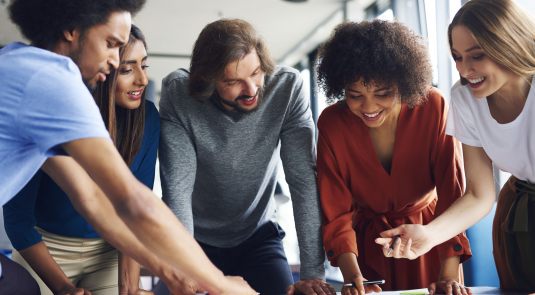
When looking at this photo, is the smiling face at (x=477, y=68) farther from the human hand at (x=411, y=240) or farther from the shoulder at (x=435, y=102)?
the human hand at (x=411, y=240)

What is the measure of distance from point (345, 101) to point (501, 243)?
0.69m

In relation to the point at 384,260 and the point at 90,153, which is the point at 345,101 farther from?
the point at 90,153

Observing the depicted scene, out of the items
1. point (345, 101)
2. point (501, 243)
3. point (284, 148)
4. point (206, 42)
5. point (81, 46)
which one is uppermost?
point (206, 42)

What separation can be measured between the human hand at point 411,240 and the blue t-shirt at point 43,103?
0.94 metres

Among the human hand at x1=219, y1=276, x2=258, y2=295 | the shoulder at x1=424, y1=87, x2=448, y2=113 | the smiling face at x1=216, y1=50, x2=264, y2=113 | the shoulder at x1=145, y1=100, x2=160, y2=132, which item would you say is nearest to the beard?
the smiling face at x1=216, y1=50, x2=264, y2=113

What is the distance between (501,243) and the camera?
1359 mm

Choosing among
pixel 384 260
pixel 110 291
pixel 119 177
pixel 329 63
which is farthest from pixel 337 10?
pixel 119 177

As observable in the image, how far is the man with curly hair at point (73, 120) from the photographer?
74 centimetres

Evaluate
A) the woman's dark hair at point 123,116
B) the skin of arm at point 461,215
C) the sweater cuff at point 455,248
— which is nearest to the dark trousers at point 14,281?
the woman's dark hair at point 123,116

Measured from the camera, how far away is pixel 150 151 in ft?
4.83

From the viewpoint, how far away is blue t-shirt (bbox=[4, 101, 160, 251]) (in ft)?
4.22

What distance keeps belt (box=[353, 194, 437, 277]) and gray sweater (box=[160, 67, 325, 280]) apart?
211mm

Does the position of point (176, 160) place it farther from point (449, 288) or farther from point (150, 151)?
point (449, 288)

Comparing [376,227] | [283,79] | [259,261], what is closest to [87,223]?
[259,261]
